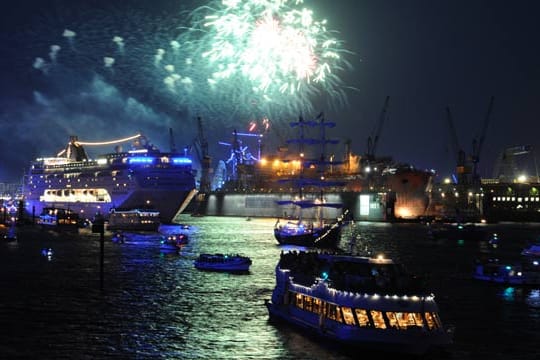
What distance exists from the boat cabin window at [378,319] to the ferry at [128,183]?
105m

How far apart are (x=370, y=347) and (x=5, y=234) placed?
80.5 meters

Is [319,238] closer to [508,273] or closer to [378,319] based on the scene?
[508,273]

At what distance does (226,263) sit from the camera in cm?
5969

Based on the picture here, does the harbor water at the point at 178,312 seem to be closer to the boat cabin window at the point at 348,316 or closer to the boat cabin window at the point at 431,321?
the boat cabin window at the point at 348,316

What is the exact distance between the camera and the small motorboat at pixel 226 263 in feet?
194

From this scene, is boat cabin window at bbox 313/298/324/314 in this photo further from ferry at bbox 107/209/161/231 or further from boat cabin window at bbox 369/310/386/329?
ferry at bbox 107/209/161/231

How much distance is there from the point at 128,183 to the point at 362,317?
369 feet

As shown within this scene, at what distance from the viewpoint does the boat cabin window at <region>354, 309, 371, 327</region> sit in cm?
2793

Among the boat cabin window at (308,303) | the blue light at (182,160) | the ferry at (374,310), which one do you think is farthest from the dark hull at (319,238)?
the ferry at (374,310)

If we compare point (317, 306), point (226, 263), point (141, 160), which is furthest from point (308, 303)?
point (141, 160)

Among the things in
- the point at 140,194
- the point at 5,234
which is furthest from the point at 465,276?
the point at 140,194

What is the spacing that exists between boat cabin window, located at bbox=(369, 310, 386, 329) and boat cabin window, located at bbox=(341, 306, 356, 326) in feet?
2.89

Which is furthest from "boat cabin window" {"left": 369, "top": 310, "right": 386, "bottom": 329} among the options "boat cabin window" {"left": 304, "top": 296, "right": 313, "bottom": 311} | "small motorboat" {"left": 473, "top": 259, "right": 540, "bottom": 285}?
"small motorboat" {"left": 473, "top": 259, "right": 540, "bottom": 285}

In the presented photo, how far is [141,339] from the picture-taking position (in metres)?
32.4
